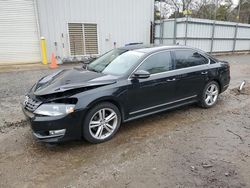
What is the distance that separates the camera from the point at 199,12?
25641 millimetres

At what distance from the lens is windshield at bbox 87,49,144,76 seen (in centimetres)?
415

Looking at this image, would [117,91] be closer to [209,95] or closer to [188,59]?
[188,59]

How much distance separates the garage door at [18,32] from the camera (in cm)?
1110

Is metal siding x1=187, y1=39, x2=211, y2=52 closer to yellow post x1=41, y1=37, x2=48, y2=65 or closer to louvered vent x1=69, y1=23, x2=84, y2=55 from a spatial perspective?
louvered vent x1=69, y1=23, x2=84, y2=55

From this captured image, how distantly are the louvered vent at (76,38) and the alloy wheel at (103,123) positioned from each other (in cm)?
966

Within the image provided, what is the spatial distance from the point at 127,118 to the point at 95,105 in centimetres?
75

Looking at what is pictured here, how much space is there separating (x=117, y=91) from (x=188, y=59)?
2034mm

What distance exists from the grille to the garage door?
9191mm

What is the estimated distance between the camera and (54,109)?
3.32 meters

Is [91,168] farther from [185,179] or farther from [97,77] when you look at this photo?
[97,77]

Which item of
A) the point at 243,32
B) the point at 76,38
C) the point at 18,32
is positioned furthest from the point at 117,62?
the point at 243,32

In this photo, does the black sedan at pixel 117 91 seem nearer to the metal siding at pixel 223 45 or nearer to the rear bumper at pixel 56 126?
the rear bumper at pixel 56 126

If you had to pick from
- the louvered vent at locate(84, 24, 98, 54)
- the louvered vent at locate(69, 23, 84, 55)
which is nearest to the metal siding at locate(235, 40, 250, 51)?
the louvered vent at locate(84, 24, 98, 54)

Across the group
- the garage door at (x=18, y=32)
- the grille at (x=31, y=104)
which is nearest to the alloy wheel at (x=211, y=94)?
the grille at (x=31, y=104)
